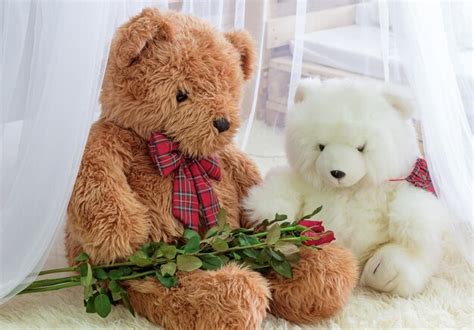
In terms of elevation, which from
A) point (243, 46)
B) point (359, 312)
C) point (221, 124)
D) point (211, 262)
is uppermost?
point (243, 46)

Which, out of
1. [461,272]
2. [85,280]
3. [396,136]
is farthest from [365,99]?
[85,280]

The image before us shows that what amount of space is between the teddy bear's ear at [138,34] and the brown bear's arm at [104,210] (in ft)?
0.57

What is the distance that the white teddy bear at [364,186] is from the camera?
60.4 inches

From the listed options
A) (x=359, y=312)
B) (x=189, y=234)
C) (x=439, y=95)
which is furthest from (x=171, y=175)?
(x=439, y=95)

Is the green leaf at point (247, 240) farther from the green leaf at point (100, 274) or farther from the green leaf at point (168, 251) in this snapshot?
the green leaf at point (100, 274)

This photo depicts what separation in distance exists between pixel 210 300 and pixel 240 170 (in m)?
0.40

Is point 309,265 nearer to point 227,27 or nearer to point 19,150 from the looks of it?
point 19,150

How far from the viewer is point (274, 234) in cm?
146

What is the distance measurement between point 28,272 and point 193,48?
1.77ft

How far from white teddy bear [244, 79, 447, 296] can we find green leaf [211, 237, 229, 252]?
15cm

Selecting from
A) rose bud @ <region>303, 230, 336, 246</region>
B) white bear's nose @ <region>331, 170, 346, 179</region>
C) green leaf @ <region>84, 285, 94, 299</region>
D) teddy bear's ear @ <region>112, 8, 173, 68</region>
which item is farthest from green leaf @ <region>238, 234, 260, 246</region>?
teddy bear's ear @ <region>112, 8, 173, 68</region>

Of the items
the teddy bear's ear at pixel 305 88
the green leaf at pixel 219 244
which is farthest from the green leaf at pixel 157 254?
the teddy bear's ear at pixel 305 88

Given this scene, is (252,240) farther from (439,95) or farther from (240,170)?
(439,95)

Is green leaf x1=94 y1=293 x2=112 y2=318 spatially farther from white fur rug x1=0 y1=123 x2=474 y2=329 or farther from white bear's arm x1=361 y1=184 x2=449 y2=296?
white bear's arm x1=361 y1=184 x2=449 y2=296
